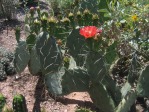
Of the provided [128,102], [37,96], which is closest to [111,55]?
[128,102]

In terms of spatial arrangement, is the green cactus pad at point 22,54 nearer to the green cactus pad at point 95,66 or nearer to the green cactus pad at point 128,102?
the green cactus pad at point 95,66

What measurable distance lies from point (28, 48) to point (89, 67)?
1.37 m

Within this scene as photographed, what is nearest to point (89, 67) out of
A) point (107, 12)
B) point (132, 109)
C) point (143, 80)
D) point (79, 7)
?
point (143, 80)

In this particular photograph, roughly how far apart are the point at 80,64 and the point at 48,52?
492 millimetres

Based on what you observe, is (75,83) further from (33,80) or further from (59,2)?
(59,2)

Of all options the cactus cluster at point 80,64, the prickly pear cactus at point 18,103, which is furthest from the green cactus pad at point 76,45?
the prickly pear cactus at point 18,103

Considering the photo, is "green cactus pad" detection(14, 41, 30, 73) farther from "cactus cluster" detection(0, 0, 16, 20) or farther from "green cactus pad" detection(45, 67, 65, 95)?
"cactus cluster" detection(0, 0, 16, 20)

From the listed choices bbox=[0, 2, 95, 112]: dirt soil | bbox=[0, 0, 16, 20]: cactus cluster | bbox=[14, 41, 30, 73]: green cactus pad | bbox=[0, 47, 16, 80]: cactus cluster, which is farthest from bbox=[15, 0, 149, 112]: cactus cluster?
Result: bbox=[0, 0, 16, 20]: cactus cluster

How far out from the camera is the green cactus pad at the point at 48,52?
4.08 metres

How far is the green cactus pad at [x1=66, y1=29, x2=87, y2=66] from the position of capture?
4270 mm

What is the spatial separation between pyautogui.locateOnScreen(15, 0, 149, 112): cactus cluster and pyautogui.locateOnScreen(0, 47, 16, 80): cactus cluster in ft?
1.23

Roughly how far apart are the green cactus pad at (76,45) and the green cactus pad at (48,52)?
0.79 ft

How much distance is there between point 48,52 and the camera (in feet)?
13.5

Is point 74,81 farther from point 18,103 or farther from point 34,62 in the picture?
point 34,62
